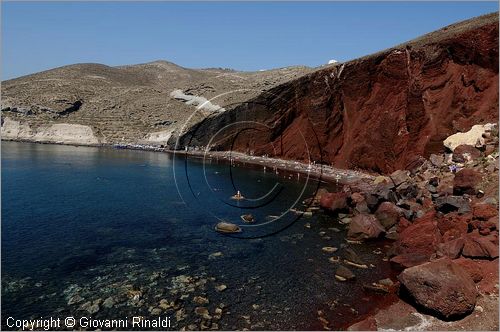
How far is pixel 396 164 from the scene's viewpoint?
67062mm

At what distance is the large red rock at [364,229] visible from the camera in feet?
125

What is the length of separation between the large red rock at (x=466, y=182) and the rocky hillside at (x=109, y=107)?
329 feet

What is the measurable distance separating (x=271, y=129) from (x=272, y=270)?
70.6 m

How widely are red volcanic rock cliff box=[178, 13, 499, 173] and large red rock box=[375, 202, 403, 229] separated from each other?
22.0m

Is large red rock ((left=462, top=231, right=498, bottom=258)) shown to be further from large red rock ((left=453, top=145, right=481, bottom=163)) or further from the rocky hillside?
the rocky hillside

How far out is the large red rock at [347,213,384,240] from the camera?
Result: 3812cm

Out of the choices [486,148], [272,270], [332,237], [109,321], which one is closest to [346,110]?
[486,148]

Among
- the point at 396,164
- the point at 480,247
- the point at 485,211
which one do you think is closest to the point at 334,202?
the point at 485,211

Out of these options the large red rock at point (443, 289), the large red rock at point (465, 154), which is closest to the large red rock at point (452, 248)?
the large red rock at point (443, 289)

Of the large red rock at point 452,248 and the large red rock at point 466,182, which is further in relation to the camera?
the large red rock at point 466,182

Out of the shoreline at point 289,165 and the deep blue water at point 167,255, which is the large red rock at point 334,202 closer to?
the deep blue water at point 167,255

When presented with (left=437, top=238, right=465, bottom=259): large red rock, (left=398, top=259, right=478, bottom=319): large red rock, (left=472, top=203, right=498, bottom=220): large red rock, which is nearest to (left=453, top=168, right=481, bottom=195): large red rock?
(left=472, top=203, right=498, bottom=220): large red rock

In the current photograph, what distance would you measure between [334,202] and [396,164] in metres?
24.3

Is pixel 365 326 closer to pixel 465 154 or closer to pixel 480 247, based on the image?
pixel 480 247
